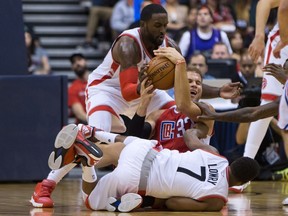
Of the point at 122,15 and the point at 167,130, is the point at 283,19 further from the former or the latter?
the point at 122,15

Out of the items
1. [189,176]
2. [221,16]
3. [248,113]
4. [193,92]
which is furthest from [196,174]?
[221,16]

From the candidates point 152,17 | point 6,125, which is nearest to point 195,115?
point 152,17

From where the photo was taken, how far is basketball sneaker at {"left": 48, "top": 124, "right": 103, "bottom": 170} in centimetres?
814

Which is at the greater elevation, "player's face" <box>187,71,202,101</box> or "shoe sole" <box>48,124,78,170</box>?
"player's face" <box>187,71,202,101</box>

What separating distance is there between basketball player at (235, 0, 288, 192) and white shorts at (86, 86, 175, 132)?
990mm

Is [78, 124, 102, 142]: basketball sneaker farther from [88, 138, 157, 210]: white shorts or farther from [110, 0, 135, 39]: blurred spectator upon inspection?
[110, 0, 135, 39]: blurred spectator

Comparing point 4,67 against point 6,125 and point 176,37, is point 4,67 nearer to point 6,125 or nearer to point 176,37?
point 6,125

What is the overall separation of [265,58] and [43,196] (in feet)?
9.79

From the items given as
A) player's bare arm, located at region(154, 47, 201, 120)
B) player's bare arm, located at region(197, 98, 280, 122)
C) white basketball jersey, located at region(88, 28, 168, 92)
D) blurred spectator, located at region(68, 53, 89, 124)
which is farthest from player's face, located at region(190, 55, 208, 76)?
player's bare arm, located at region(197, 98, 280, 122)

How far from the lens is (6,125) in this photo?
11320mm

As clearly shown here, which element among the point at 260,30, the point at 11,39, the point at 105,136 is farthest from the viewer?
the point at 11,39

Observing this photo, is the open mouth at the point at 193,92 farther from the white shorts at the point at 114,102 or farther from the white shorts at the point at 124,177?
the white shorts at the point at 124,177

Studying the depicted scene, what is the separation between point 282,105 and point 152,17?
2.13 meters

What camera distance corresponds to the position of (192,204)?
8.09 meters
